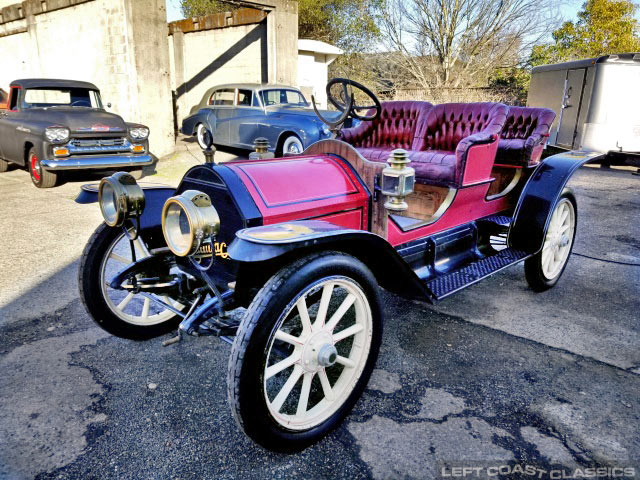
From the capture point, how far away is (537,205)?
3.49m

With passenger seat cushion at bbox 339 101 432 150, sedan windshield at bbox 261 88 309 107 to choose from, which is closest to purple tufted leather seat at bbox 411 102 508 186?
passenger seat cushion at bbox 339 101 432 150

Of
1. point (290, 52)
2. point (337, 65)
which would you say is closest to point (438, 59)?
point (337, 65)

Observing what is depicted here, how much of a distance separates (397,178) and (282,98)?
25.7 ft

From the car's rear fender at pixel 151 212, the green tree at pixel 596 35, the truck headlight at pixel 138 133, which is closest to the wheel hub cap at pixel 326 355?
the car's rear fender at pixel 151 212

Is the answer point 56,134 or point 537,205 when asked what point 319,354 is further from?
point 56,134

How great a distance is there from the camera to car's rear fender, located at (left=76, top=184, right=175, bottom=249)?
2.78m

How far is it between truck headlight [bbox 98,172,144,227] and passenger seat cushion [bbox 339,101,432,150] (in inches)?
95.7

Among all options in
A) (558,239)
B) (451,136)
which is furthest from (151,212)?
(558,239)

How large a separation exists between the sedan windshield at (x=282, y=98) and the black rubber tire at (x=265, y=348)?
8.17 m

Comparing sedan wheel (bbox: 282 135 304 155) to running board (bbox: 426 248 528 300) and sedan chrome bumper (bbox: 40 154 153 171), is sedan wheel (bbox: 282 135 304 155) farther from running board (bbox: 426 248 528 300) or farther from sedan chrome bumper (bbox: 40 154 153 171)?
running board (bbox: 426 248 528 300)

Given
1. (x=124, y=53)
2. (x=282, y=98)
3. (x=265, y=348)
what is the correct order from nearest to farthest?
(x=265, y=348) → (x=124, y=53) → (x=282, y=98)

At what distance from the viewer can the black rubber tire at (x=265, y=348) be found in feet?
5.66

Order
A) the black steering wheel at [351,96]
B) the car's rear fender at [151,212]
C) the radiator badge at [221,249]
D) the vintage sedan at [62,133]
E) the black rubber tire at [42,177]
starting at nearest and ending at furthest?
the radiator badge at [221,249]
the car's rear fender at [151,212]
the black steering wheel at [351,96]
the vintage sedan at [62,133]
the black rubber tire at [42,177]

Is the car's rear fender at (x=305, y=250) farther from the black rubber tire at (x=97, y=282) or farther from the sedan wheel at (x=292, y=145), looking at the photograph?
the sedan wheel at (x=292, y=145)
